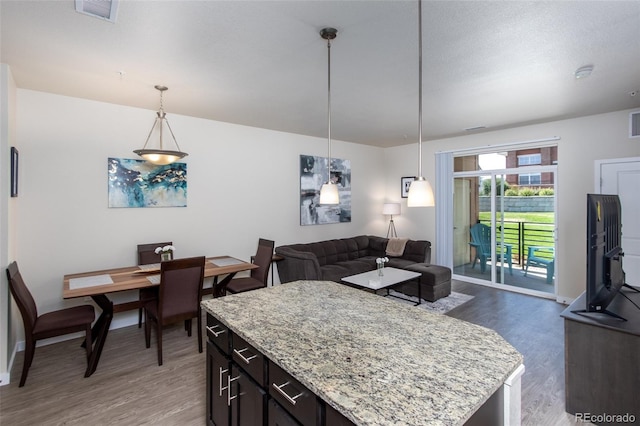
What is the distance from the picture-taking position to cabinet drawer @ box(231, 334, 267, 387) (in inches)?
54.8

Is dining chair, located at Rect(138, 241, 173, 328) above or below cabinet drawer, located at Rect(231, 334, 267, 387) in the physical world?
above

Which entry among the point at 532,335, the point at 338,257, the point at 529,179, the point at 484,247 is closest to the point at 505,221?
the point at 484,247

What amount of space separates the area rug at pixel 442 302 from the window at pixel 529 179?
206 centimetres

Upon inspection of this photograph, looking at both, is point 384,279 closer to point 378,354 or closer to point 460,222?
point 460,222

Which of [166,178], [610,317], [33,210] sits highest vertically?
[166,178]

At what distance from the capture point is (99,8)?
6.09 ft

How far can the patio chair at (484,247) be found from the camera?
17.5 feet

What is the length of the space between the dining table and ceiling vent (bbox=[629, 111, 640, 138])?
5.09 m

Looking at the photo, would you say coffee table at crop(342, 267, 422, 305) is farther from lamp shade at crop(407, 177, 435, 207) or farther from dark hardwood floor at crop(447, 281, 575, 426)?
lamp shade at crop(407, 177, 435, 207)

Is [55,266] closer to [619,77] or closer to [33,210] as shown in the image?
[33,210]

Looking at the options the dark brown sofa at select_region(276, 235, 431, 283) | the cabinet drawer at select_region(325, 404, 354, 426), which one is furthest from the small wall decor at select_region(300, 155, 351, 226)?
the cabinet drawer at select_region(325, 404, 354, 426)

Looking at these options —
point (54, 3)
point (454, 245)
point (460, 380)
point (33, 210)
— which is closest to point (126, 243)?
point (33, 210)

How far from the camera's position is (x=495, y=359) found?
124 cm

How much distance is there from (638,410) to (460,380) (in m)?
1.83
